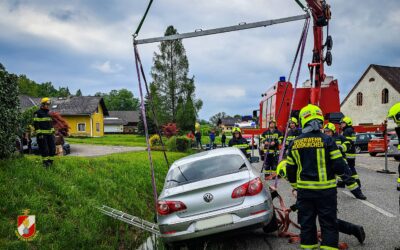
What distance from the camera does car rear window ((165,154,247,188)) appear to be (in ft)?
18.0

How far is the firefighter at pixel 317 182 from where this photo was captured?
14.0 feet

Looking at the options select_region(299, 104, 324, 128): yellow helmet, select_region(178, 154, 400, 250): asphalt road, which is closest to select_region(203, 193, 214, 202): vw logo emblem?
select_region(178, 154, 400, 250): asphalt road

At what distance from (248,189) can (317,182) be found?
1.08 meters

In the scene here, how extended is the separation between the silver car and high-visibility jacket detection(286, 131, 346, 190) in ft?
2.83

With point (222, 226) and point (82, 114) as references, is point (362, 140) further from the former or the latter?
point (82, 114)

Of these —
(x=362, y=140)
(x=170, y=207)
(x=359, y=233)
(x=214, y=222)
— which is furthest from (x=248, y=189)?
(x=362, y=140)

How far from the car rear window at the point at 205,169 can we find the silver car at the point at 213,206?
91mm

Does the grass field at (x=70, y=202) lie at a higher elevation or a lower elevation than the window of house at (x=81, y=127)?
lower

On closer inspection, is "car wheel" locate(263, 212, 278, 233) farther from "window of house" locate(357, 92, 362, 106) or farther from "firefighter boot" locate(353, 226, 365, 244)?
"window of house" locate(357, 92, 362, 106)

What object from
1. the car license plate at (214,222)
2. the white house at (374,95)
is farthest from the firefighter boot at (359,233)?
the white house at (374,95)

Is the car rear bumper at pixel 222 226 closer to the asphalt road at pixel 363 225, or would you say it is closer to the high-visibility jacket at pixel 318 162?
the asphalt road at pixel 363 225

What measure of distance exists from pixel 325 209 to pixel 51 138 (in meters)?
7.55

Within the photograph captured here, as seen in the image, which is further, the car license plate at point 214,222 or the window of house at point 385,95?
the window of house at point 385,95

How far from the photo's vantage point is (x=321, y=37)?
1430cm
